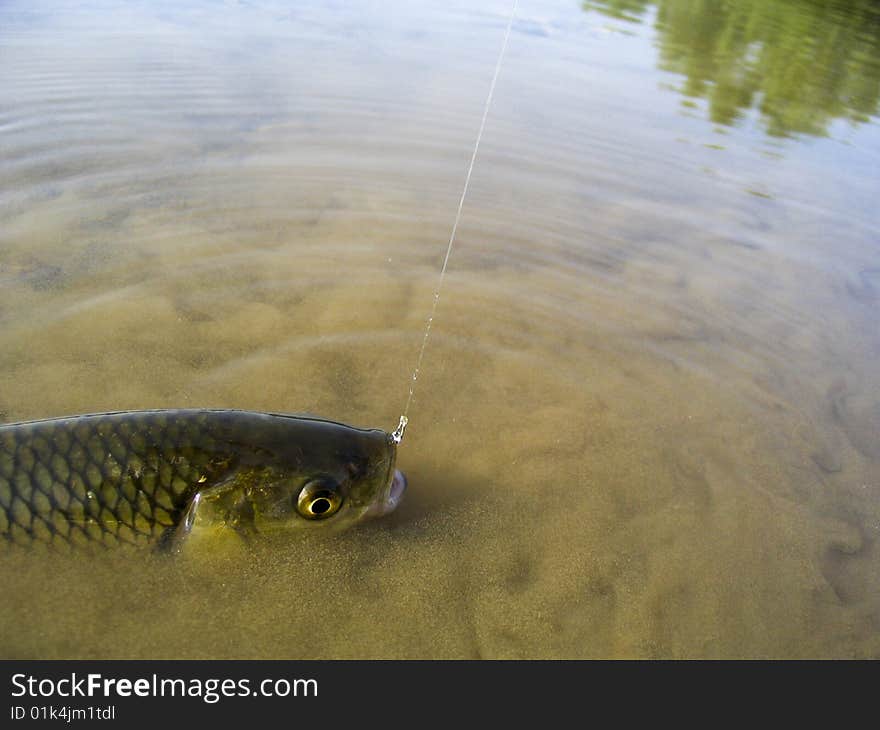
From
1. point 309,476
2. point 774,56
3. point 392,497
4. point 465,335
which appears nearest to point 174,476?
point 309,476

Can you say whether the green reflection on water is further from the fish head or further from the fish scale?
the fish scale

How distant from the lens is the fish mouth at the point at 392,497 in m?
3.00

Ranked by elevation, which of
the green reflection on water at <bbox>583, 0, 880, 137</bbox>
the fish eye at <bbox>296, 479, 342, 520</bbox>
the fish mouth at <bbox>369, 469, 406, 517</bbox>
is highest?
the green reflection on water at <bbox>583, 0, 880, 137</bbox>

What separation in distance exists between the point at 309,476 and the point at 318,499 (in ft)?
0.32

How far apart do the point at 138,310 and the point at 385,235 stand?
2003 millimetres

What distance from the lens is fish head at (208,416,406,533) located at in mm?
2680

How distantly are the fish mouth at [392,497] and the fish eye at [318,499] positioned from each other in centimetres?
22

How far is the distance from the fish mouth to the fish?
128 mm

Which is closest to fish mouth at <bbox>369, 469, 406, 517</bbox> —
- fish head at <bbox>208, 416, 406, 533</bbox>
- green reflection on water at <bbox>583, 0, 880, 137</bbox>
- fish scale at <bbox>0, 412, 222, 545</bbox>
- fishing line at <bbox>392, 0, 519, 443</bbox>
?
fish head at <bbox>208, 416, 406, 533</bbox>

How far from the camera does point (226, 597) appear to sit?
272 centimetres
